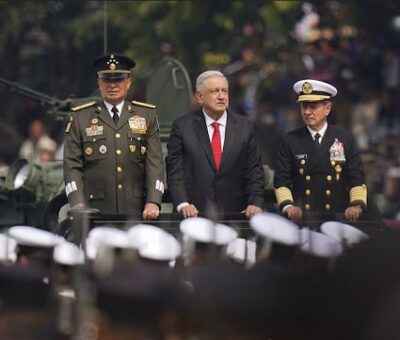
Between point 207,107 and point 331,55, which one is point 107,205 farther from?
point 331,55

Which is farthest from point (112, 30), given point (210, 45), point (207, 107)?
point (207, 107)

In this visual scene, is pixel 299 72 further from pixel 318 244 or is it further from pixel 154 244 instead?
pixel 318 244

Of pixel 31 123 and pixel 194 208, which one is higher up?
pixel 31 123

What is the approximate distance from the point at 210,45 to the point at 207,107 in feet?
35.5

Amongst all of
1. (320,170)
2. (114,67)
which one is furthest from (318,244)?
(114,67)

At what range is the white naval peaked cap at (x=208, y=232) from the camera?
8438mm

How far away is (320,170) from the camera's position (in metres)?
11.3

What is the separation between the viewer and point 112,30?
20891mm

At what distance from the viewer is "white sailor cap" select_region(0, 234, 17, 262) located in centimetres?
830

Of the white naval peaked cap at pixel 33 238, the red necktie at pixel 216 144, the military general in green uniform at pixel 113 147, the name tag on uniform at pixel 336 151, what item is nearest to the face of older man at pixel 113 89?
the military general in green uniform at pixel 113 147

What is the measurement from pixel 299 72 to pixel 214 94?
12576mm

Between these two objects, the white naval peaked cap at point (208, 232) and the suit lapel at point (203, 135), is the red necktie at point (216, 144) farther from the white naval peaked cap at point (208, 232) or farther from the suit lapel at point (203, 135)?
the white naval peaked cap at point (208, 232)

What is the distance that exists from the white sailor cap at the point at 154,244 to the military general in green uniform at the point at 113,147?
104 inches

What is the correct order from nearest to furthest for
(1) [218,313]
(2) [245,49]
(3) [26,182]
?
(1) [218,313] < (3) [26,182] < (2) [245,49]
